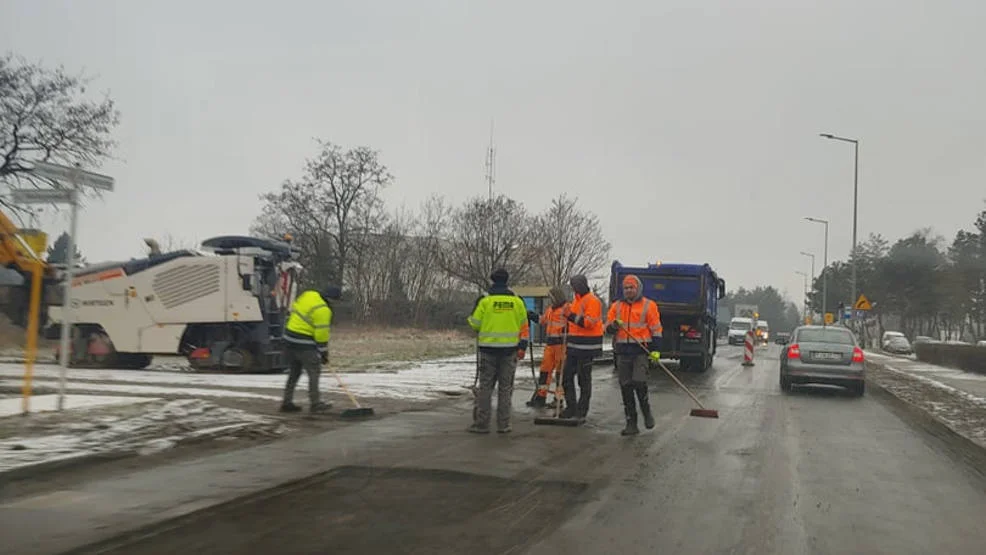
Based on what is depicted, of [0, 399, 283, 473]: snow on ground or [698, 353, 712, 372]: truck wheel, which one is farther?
[698, 353, 712, 372]: truck wheel

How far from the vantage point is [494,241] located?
1678 inches

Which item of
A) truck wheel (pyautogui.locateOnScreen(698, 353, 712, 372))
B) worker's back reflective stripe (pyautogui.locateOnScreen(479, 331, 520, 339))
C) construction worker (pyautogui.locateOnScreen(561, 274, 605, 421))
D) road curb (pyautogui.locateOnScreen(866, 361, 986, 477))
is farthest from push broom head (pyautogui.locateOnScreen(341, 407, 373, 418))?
truck wheel (pyautogui.locateOnScreen(698, 353, 712, 372))

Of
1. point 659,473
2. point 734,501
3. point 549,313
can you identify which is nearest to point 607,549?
point 734,501

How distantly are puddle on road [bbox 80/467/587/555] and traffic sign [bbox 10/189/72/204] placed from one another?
4862mm

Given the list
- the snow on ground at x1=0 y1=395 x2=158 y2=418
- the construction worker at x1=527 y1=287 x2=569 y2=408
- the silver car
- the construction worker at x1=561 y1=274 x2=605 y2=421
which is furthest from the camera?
the silver car

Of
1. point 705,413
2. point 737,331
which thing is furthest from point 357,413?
point 737,331

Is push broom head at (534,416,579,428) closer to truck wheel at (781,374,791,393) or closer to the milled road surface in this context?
the milled road surface

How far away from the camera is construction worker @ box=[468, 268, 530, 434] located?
34.0ft

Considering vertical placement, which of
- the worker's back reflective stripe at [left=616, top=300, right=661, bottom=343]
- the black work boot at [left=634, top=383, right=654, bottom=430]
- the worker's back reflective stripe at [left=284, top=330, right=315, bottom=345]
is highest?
the worker's back reflective stripe at [left=616, top=300, right=661, bottom=343]

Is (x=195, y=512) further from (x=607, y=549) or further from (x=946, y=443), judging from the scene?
(x=946, y=443)

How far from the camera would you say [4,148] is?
2669 centimetres

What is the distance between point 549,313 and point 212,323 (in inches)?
325

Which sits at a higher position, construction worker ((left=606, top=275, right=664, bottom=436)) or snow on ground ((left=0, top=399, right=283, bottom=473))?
construction worker ((left=606, top=275, right=664, bottom=436))

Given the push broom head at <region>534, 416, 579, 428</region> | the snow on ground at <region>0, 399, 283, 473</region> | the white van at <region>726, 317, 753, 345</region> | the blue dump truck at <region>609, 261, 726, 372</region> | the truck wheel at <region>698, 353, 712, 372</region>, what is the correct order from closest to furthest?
the snow on ground at <region>0, 399, 283, 473</region> → the push broom head at <region>534, 416, 579, 428</region> → the blue dump truck at <region>609, 261, 726, 372</region> → the truck wheel at <region>698, 353, 712, 372</region> → the white van at <region>726, 317, 753, 345</region>
